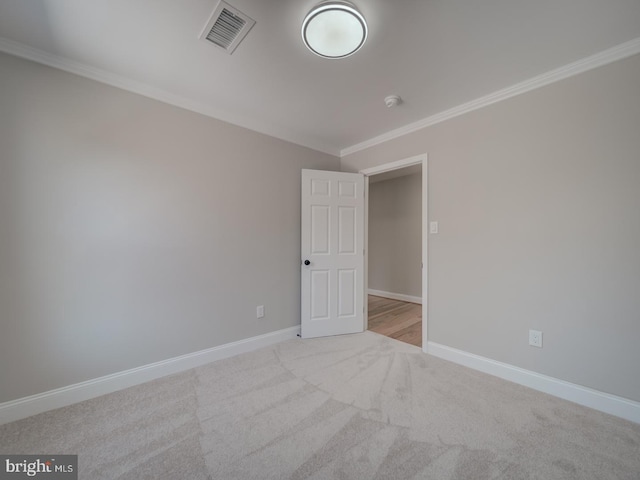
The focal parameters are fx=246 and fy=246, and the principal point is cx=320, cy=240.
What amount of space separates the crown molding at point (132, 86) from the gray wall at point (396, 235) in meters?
2.81

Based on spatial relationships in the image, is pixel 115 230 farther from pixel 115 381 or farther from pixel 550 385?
pixel 550 385

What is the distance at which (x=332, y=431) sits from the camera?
1.52 meters

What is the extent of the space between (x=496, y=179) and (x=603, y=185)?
0.65m

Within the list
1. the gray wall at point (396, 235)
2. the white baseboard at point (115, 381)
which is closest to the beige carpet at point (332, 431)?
the white baseboard at point (115, 381)

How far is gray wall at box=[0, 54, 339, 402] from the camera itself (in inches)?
65.1

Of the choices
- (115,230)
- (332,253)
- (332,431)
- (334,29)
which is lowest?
(332,431)

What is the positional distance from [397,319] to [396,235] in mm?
1998

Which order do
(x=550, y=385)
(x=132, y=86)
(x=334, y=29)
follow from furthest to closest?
(x=132, y=86), (x=550, y=385), (x=334, y=29)

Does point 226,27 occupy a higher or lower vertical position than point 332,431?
higher

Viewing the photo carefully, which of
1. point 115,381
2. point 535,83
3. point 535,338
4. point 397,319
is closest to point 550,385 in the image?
point 535,338

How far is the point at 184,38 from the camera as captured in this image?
160cm

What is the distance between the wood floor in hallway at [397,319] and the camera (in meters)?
3.11

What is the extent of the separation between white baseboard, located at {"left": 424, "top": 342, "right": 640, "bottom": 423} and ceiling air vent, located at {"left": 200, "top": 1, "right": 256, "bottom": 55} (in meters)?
3.12

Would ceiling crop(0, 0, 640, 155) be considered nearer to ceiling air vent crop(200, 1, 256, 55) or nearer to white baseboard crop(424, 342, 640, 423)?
ceiling air vent crop(200, 1, 256, 55)
